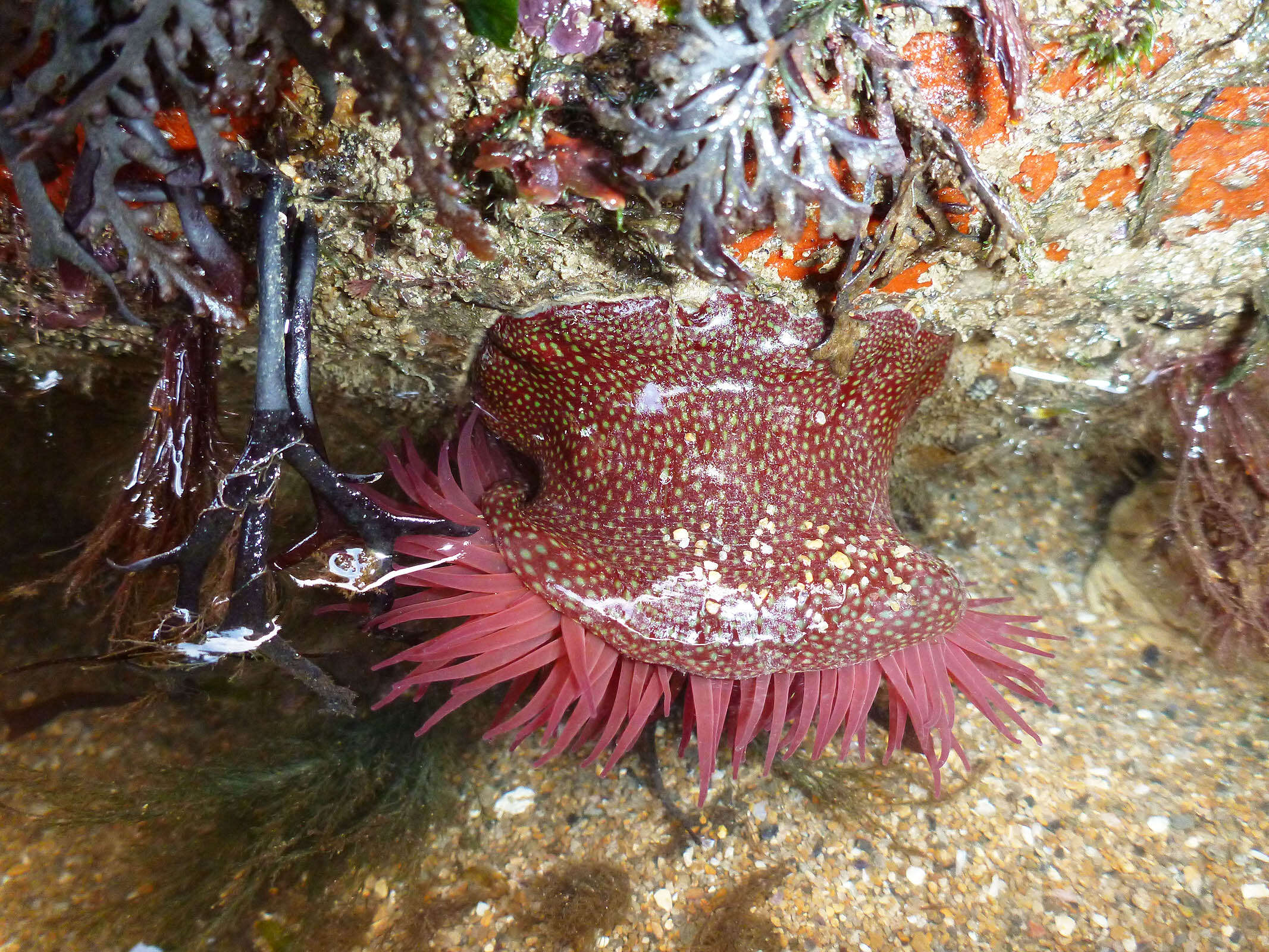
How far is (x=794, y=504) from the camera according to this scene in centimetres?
237

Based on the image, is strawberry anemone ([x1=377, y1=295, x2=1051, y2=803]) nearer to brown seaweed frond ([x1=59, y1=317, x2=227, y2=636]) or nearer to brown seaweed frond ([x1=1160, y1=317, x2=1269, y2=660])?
brown seaweed frond ([x1=59, y1=317, x2=227, y2=636])

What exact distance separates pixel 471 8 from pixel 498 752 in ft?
8.63

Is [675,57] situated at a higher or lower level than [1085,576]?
higher

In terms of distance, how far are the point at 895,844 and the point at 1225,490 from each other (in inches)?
84.3

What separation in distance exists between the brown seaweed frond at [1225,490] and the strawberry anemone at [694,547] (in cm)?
144

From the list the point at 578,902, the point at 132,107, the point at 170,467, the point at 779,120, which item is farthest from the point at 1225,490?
the point at 170,467

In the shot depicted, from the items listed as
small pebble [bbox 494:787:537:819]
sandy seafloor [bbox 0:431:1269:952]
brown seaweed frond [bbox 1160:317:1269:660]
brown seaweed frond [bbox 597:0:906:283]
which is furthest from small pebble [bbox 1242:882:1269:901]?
brown seaweed frond [bbox 597:0:906:283]

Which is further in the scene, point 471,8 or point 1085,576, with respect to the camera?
point 1085,576

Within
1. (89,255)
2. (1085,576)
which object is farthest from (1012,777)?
(89,255)

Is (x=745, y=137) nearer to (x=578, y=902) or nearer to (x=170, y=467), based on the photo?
(x=170, y=467)

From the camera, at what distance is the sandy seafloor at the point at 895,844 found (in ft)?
8.12

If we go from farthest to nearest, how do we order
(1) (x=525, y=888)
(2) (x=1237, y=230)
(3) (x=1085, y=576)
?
1. (3) (x=1085, y=576)
2. (1) (x=525, y=888)
3. (2) (x=1237, y=230)

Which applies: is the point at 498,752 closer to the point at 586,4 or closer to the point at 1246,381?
the point at 586,4

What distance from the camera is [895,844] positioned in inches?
106
